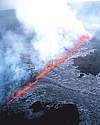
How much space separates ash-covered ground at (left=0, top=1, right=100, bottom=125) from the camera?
38.2ft

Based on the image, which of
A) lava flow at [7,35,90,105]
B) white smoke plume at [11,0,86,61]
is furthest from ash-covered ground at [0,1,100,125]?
white smoke plume at [11,0,86,61]

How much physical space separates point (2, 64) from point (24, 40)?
7.35 metres

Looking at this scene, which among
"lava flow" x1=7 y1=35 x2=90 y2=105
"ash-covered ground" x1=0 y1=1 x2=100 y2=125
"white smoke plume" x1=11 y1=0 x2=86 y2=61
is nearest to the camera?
"ash-covered ground" x1=0 y1=1 x2=100 y2=125

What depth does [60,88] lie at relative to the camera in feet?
45.4

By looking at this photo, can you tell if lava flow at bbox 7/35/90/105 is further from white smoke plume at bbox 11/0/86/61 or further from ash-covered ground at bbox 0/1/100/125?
white smoke plume at bbox 11/0/86/61

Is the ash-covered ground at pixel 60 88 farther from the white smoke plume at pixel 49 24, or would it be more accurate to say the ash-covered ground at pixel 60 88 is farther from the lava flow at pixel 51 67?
the white smoke plume at pixel 49 24

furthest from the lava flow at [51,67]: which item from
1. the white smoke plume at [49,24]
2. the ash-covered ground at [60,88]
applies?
the white smoke plume at [49,24]

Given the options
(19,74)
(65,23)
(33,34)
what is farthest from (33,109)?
(65,23)

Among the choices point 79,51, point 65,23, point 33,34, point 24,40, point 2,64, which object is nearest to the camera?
point 2,64

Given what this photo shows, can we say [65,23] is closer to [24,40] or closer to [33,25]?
[33,25]

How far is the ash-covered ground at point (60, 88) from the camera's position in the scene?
1164 centimetres

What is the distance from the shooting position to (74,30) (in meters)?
26.0

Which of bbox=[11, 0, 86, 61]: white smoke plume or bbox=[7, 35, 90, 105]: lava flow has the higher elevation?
bbox=[11, 0, 86, 61]: white smoke plume

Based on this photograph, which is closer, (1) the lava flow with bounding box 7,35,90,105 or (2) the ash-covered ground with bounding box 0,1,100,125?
(2) the ash-covered ground with bounding box 0,1,100,125
